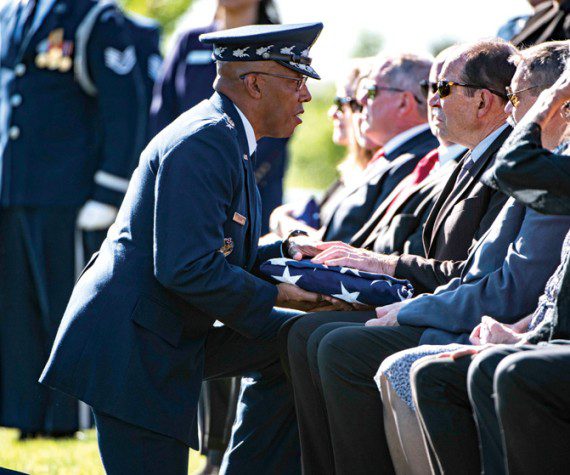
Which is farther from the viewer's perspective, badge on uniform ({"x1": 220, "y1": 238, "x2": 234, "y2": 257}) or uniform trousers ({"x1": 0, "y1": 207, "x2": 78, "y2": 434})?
uniform trousers ({"x1": 0, "y1": 207, "x2": 78, "y2": 434})

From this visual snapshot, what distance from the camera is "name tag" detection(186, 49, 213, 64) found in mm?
7293

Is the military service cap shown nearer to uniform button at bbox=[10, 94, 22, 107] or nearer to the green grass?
the green grass

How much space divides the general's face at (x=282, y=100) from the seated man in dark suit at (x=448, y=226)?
0.52 metres

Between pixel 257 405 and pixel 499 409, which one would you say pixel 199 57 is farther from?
pixel 499 409

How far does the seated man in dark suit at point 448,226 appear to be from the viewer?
4219mm

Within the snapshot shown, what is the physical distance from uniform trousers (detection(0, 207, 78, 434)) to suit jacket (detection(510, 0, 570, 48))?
110 inches

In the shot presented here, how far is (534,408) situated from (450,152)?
83.3 inches

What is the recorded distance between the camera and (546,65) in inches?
166

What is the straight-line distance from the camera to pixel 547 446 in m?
3.44

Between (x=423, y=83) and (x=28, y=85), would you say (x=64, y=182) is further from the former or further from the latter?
(x=423, y=83)

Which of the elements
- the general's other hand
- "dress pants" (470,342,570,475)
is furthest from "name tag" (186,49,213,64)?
"dress pants" (470,342,570,475)

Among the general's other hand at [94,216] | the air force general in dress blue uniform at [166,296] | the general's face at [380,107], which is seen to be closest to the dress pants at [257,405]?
the air force general in dress blue uniform at [166,296]

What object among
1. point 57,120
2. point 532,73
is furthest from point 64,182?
point 532,73

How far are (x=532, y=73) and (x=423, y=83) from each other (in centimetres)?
138
